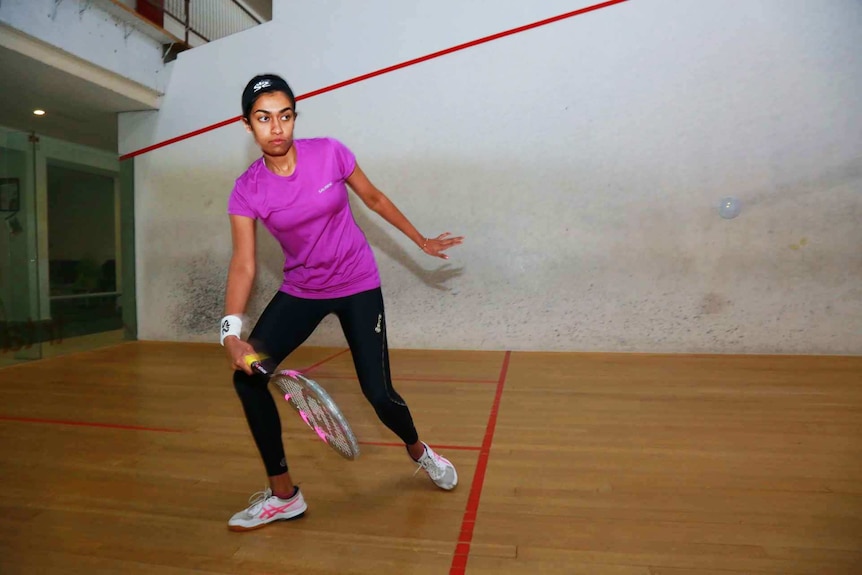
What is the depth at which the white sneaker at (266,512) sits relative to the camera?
1.30 metres

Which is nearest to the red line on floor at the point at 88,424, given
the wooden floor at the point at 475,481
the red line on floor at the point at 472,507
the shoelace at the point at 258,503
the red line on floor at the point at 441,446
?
the wooden floor at the point at 475,481

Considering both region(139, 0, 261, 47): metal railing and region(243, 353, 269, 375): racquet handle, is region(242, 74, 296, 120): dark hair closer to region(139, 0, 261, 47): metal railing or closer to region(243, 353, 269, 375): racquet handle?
region(243, 353, 269, 375): racquet handle

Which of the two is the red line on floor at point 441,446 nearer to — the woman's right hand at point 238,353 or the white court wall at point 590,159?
the woman's right hand at point 238,353

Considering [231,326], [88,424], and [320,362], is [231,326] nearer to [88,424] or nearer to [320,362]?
[88,424]

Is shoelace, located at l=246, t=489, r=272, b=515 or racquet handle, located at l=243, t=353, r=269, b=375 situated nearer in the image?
racquet handle, located at l=243, t=353, r=269, b=375

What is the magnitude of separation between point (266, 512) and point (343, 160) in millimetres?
837

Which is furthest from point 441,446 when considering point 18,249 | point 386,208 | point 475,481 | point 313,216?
point 18,249

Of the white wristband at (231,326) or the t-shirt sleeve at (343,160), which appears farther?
the t-shirt sleeve at (343,160)

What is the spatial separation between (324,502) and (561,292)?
2605mm

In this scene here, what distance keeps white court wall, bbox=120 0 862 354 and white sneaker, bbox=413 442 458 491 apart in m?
2.40

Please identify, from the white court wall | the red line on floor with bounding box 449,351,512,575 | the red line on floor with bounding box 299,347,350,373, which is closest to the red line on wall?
the white court wall

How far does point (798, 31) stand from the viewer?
3.46m

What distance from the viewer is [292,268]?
4.62 feet

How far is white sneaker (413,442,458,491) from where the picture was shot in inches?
58.3
